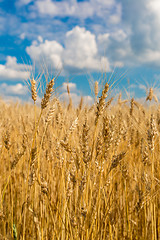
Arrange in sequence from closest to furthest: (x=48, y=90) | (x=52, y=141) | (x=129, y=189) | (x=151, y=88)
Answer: (x=48, y=90), (x=52, y=141), (x=129, y=189), (x=151, y=88)

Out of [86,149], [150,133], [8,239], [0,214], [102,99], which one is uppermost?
[102,99]

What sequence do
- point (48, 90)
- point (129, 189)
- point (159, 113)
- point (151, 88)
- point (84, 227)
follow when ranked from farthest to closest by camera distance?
1. point (151, 88)
2. point (159, 113)
3. point (129, 189)
4. point (48, 90)
5. point (84, 227)

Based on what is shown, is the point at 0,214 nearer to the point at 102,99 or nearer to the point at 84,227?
the point at 84,227

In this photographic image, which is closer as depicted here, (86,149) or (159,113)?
(86,149)

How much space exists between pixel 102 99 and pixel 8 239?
3.45ft

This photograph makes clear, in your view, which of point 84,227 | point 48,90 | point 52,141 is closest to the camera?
point 84,227

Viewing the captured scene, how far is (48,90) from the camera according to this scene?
1229 millimetres

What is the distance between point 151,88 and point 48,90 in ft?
8.43

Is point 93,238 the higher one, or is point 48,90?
point 48,90

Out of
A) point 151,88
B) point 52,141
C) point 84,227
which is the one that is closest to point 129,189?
point 52,141

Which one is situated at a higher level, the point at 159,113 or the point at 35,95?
the point at 159,113

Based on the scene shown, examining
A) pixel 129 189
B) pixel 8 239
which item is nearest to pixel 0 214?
pixel 8 239

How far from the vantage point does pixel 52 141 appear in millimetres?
1857

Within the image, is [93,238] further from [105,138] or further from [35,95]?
[35,95]
